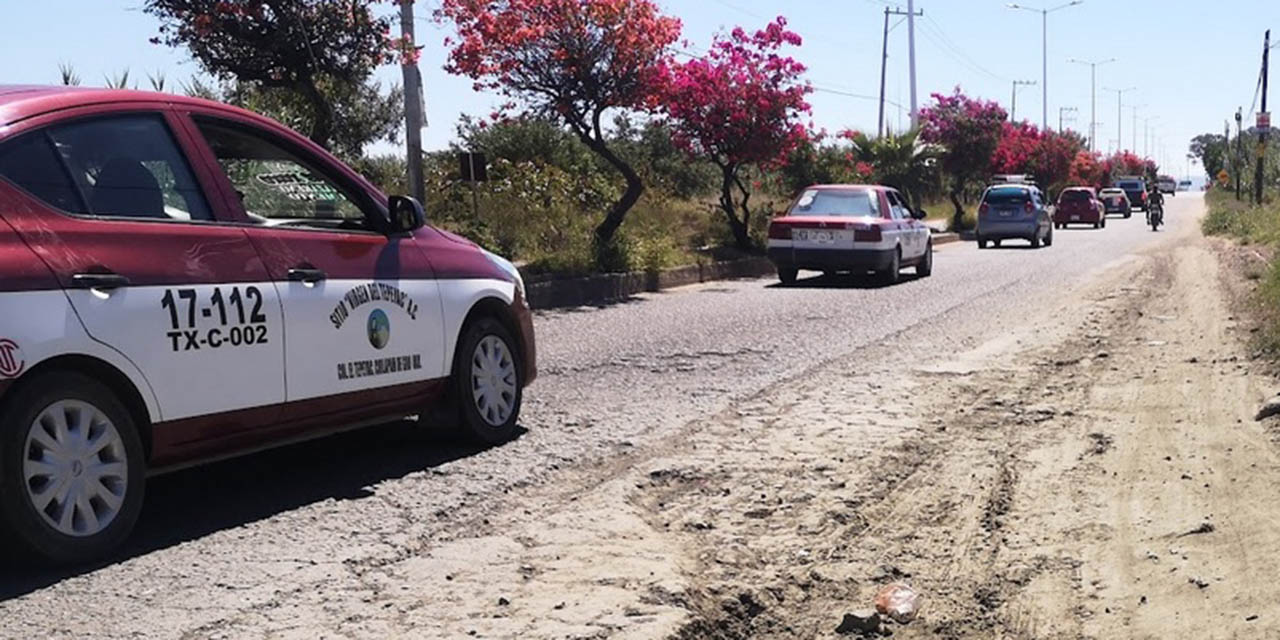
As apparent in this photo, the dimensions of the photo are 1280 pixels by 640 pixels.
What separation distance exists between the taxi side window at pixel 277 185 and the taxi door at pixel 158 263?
→ 0.93 feet

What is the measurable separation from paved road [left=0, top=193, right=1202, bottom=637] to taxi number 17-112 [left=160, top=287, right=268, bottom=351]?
75 centimetres

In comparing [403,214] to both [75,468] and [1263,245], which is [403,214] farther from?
[1263,245]

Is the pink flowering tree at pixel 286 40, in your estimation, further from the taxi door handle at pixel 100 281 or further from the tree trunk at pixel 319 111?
the taxi door handle at pixel 100 281

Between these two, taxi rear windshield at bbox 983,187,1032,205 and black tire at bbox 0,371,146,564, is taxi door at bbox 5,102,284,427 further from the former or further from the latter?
taxi rear windshield at bbox 983,187,1032,205

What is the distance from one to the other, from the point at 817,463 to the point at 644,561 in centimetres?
188

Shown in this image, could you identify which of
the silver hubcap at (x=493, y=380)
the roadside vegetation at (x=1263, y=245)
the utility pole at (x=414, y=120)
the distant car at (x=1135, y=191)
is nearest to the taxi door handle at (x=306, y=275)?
the silver hubcap at (x=493, y=380)

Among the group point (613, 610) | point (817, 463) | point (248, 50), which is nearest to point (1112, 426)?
point (817, 463)

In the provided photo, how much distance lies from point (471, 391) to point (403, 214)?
3.15ft

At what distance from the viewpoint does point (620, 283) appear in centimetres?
1816

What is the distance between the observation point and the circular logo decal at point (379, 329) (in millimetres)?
6078

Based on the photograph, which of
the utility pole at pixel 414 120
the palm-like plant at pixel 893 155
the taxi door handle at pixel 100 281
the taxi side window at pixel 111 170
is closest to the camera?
the taxi door handle at pixel 100 281

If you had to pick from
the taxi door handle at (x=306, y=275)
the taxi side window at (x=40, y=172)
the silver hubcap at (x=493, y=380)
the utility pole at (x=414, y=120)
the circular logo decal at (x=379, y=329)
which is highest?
the utility pole at (x=414, y=120)

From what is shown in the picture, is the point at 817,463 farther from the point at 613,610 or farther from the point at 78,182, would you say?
the point at 78,182

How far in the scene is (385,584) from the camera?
4.50 m
